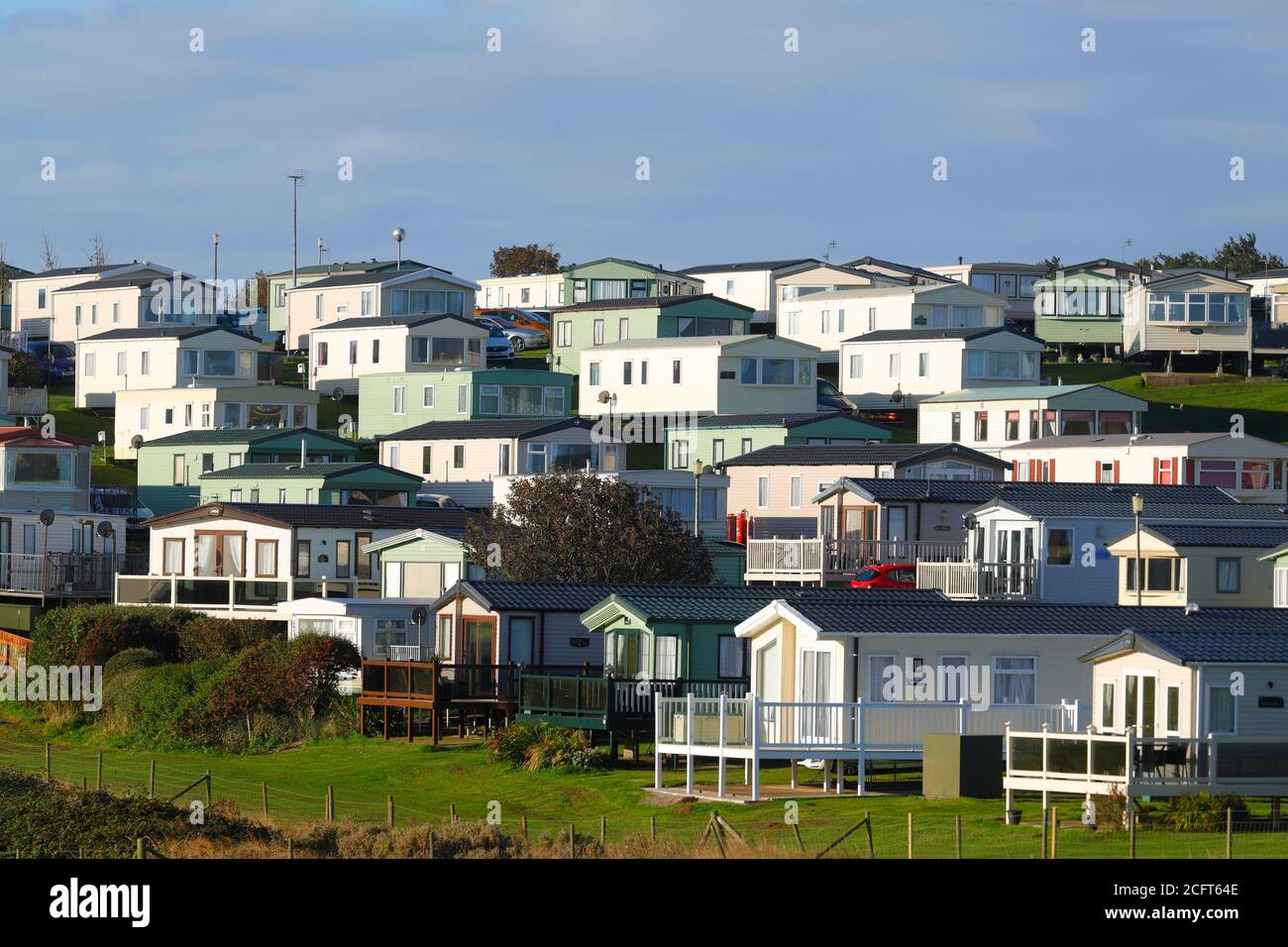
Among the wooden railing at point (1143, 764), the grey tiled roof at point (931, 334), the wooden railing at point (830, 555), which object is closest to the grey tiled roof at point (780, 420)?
the grey tiled roof at point (931, 334)

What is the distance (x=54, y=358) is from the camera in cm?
11475

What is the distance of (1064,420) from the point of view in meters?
87.0

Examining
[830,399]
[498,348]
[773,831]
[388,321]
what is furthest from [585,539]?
[498,348]

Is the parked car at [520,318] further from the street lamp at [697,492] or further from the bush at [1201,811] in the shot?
the bush at [1201,811]

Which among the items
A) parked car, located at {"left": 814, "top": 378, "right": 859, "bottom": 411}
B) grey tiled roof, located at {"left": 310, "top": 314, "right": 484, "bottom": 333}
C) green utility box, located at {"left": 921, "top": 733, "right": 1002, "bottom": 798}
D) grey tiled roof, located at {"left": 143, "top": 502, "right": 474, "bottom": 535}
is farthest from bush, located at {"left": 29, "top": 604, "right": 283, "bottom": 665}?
grey tiled roof, located at {"left": 310, "top": 314, "right": 484, "bottom": 333}

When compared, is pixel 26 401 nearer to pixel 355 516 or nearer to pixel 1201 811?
pixel 355 516

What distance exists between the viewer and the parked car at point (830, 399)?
95938 millimetres

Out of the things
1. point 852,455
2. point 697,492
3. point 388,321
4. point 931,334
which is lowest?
point 697,492

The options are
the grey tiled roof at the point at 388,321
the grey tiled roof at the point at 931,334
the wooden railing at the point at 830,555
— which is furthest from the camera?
the grey tiled roof at the point at 388,321

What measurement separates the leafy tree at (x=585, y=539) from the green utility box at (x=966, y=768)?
2036 centimetres

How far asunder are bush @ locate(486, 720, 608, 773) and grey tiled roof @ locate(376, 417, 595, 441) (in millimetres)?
35790

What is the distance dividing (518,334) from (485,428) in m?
33.8
